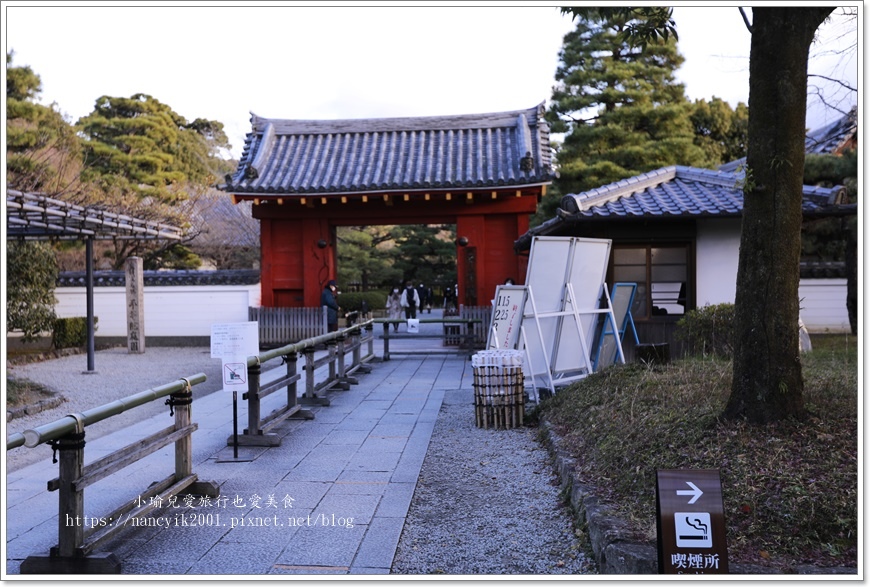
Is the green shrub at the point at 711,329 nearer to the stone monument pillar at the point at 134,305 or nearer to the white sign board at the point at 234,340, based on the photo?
the white sign board at the point at 234,340

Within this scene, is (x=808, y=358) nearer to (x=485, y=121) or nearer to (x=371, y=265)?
(x=485, y=121)

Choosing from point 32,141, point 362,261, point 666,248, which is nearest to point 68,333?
point 32,141

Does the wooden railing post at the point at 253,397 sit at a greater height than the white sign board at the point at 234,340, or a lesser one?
lesser

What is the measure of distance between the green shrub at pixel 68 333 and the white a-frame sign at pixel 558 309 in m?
13.4

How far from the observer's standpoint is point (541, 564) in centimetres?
405

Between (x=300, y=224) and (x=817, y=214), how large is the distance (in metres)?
11.5

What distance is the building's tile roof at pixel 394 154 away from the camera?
16.6 metres

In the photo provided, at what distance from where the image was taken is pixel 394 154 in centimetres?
1881

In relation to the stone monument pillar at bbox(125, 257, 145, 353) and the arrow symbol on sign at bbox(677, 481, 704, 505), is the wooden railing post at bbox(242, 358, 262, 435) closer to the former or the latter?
the arrow symbol on sign at bbox(677, 481, 704, 505)

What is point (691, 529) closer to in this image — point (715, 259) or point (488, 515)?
point (488, 515)

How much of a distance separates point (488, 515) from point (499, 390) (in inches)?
115

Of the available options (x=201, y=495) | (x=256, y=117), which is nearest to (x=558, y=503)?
(x=201, y=495)

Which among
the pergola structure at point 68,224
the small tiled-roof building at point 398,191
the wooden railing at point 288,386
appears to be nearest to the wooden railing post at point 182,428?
the wooden railing at point 288,386

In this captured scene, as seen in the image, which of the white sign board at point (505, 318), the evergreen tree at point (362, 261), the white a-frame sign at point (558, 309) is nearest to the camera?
the white a-frame sign at point (558, 309)
